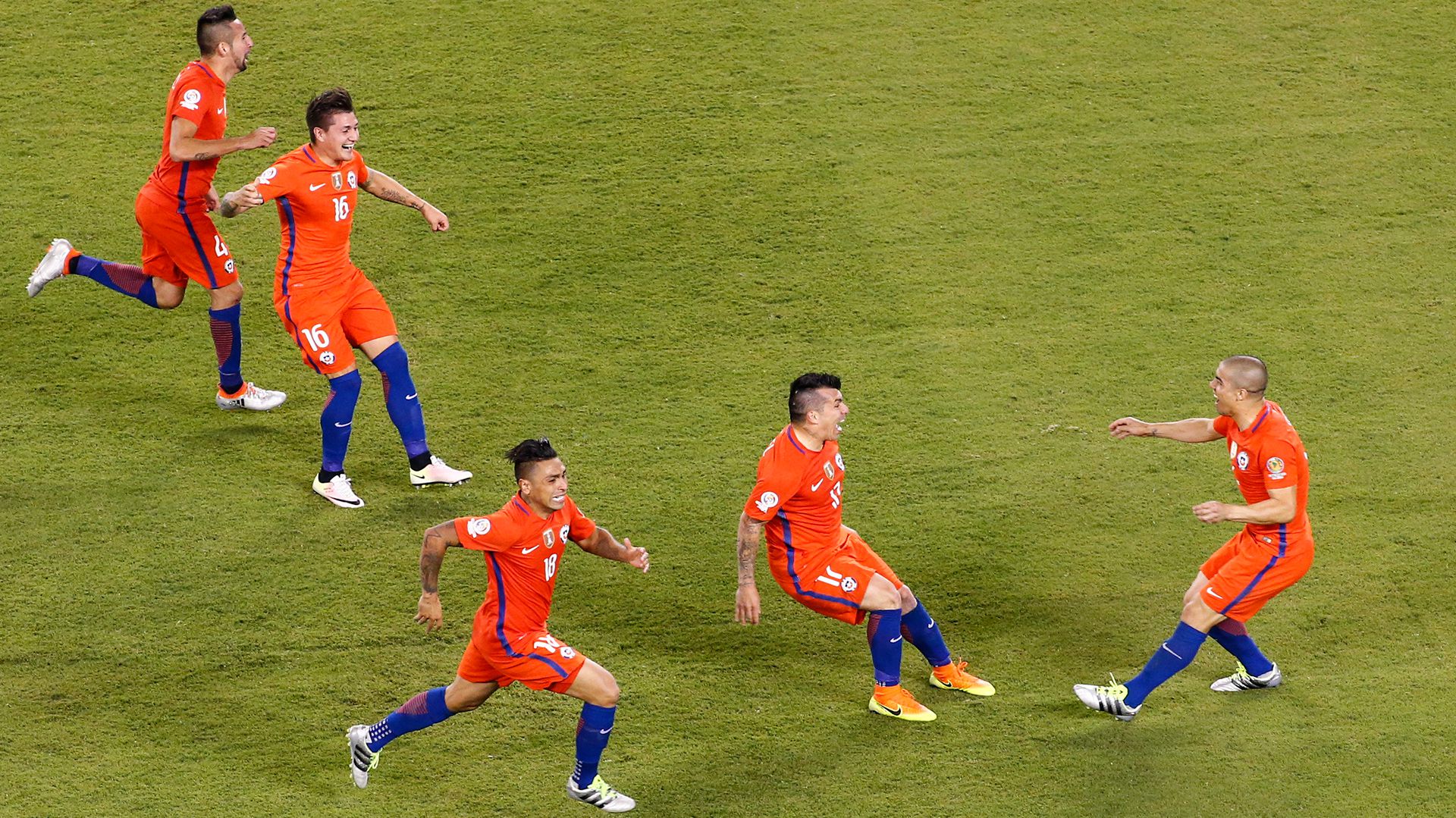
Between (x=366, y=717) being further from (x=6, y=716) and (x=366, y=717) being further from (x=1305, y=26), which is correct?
(x=1305, y=26)

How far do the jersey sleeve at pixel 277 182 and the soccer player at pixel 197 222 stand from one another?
14 cm

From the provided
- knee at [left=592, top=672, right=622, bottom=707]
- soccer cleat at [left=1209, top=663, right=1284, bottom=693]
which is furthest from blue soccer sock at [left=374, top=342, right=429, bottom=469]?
soccer cleat at [left=1209, top=663, right=1284, bottom=693]

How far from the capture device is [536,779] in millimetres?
6504

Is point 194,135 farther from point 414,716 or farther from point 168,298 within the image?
point 414,716

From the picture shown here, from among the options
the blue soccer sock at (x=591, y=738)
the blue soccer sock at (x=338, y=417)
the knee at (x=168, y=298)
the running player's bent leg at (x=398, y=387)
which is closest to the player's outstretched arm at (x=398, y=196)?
the running player's bent leg at (x=398, y=387)

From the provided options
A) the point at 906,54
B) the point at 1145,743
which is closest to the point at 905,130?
the point at 906,54

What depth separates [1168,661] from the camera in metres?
6.64

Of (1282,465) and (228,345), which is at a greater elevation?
(1282,465)

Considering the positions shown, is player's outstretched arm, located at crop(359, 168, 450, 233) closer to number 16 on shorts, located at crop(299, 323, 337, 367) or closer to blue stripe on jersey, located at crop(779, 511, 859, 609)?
number 16 on shorts, located at crop(299, 323, 337, 367)

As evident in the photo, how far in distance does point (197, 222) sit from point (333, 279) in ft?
3.39

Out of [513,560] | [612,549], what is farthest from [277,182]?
[612,549]

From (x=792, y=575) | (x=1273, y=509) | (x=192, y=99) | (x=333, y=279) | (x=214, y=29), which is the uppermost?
(x=214, y=29)

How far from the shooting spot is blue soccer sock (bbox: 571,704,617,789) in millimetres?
6117

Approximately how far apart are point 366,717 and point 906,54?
7178 millimetres
